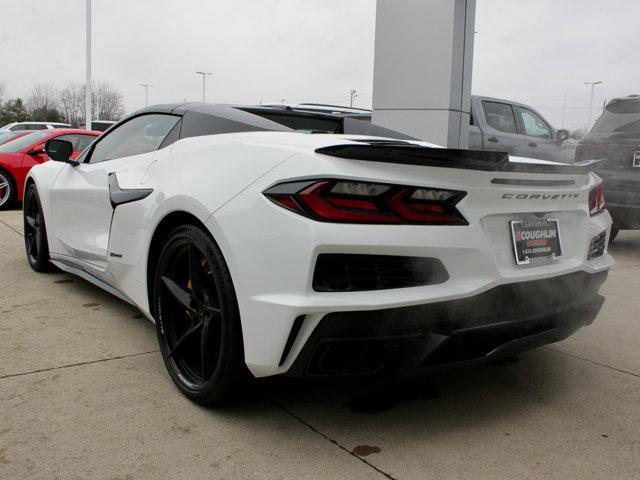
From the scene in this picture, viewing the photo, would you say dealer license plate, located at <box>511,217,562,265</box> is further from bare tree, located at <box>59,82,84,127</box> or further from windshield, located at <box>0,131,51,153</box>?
bare tree, located at <box>59,82,84,127</box>

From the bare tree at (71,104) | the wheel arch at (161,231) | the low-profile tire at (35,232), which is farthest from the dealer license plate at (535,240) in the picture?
the bare tree at (71,104)

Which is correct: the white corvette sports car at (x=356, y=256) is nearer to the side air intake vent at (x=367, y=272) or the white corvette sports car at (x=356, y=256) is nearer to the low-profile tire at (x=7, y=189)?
the side air intake vent at (x=367, y=272)

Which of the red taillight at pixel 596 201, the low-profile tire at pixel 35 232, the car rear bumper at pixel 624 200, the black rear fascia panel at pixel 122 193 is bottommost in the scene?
the low-profile tire at pixel 35 232

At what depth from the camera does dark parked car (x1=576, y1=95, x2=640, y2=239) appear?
5637 mm

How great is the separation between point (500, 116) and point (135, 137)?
7.32 meters

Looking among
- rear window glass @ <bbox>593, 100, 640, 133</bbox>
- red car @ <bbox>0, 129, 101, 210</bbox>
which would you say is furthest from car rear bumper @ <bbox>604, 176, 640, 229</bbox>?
red car @ <bbox>0, 129, 101, 210</bbox>

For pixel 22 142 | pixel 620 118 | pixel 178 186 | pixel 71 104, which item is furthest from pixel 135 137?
pixel 71 104

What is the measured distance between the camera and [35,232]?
466 cm

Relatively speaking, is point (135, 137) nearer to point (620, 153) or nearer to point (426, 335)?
A: point (426, 335)

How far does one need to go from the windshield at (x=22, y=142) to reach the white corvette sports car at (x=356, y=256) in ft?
25.1

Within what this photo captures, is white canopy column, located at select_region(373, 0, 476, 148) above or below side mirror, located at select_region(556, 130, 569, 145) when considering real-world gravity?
above

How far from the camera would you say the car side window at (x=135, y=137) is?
120 inches

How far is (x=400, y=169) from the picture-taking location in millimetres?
1966

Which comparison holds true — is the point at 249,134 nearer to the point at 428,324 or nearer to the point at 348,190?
the point at 348,190
